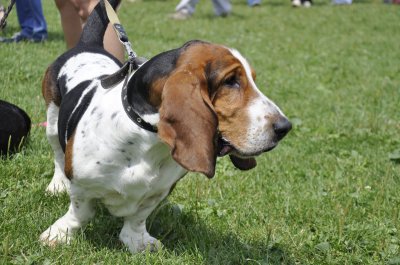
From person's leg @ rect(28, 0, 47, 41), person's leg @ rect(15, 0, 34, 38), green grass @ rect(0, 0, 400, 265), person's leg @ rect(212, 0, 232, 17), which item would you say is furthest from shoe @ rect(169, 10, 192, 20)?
person's leg @ rect(15, 0, 34, 38)

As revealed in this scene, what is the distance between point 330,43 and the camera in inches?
456

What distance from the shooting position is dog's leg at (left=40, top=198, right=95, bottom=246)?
120 inches

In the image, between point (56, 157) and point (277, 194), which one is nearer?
point (56, 157)

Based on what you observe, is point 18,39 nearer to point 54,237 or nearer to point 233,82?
point 54,237

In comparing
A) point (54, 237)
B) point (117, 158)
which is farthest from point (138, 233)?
point (117, 158)

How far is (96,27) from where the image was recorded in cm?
388

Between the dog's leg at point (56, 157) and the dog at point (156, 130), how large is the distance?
429 mm

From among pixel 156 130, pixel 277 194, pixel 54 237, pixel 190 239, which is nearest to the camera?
pixel 156 130

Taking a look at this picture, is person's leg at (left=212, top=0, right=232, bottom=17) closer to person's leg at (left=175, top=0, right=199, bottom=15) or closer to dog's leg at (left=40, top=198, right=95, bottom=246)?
person's leg at (left=175, top=0, right=199, bottom=15)

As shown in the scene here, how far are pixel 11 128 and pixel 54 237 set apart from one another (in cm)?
129

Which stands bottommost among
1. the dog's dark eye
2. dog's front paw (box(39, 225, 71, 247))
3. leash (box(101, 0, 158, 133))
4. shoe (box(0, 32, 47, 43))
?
shoe (box(0, 32, 47, 43))

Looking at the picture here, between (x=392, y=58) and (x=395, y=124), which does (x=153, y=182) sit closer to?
(x=395, y=124)

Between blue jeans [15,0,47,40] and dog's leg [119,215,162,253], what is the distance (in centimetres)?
573

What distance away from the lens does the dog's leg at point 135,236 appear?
10.4 feet
